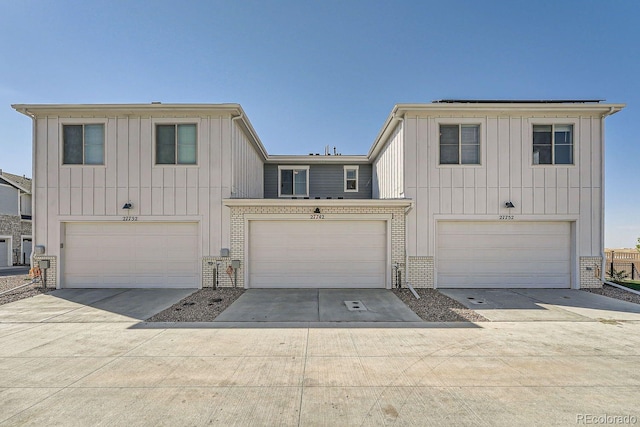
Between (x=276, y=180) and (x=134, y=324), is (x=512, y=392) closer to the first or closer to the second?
(x=134, y=324)

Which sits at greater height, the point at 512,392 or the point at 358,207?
the point at 358,207

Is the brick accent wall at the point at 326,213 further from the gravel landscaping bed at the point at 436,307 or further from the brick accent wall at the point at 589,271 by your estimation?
the brick accent wall at the point at 589,271

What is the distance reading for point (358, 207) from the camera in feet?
31.1

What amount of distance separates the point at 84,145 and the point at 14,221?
14.1m

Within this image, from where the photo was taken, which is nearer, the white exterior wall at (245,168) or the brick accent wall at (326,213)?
the brick accent wall at (326,213)

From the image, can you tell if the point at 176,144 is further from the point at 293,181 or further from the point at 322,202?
the point at 293,181

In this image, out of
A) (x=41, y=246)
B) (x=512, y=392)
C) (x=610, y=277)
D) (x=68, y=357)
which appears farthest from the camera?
(x=610, y=277)

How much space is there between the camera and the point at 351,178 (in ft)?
54.0

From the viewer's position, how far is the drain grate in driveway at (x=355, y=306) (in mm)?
7094

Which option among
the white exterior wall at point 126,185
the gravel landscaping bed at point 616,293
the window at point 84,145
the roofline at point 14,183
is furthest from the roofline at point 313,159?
the roofline at point 14,183

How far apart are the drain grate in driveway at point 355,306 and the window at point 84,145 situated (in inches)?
354

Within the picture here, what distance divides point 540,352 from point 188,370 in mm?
5324

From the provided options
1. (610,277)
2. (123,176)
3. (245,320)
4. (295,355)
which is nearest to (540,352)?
(295,355)

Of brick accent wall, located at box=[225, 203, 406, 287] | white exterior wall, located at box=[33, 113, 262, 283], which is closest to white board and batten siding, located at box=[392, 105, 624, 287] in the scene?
brick accent wall, located at box=[225, 203, 406, 287]
